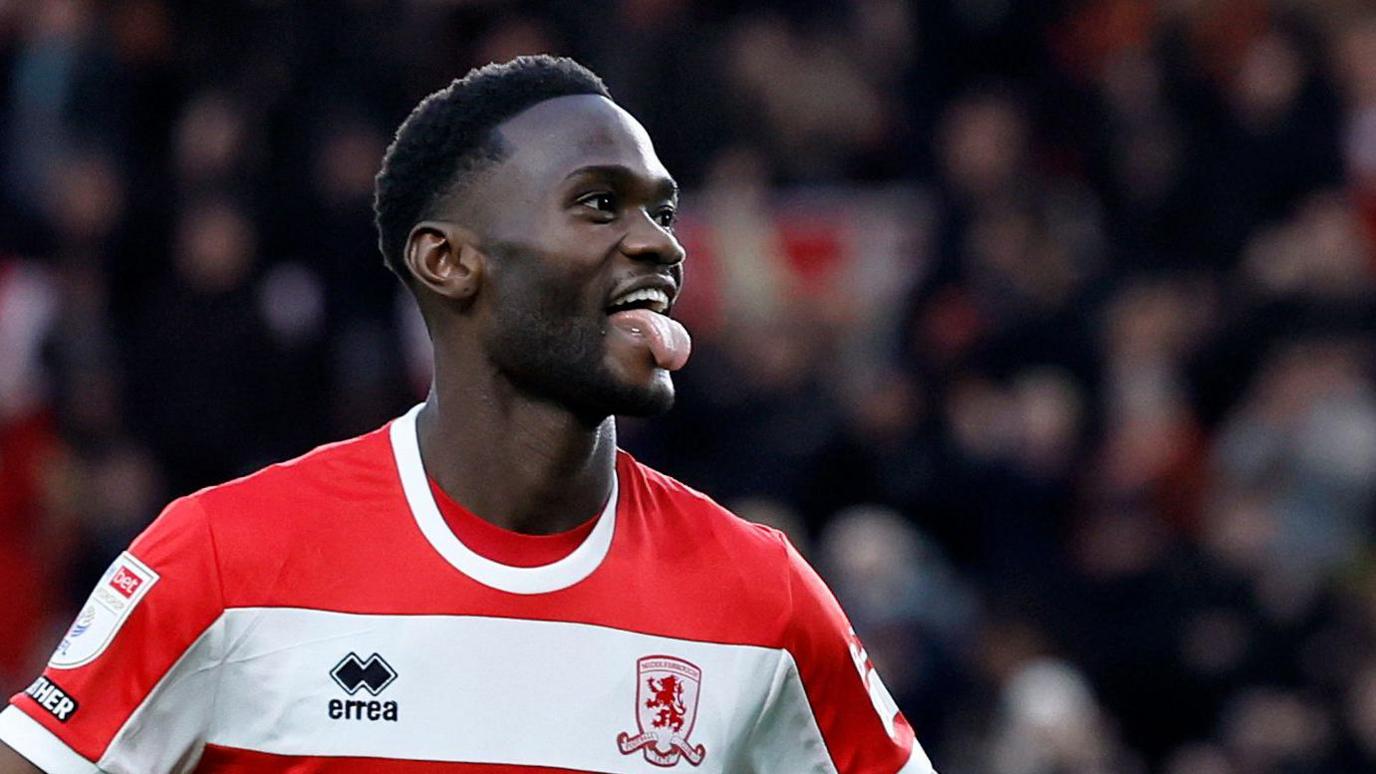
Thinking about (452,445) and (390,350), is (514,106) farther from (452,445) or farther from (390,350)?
(390,350)

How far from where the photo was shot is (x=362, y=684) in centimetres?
423

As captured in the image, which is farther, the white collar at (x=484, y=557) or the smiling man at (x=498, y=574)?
the white collar at (x=484, y=557)

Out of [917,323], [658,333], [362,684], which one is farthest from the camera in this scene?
[917,323]

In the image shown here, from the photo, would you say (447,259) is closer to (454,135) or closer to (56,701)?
(454,135)

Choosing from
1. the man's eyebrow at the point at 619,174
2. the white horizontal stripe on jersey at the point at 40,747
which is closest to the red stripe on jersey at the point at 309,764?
the white horizontal stripe on jersey at the point at 40,747

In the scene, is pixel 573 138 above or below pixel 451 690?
above

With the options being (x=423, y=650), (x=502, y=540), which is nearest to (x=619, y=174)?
(x=502, y=540)

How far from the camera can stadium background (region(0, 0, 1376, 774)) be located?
1024cm

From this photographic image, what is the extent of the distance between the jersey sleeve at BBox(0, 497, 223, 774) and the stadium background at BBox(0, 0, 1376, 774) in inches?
209

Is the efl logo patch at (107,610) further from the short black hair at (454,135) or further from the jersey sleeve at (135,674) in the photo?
the short black hair at (454,135)

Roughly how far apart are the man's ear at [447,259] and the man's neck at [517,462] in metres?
0.18

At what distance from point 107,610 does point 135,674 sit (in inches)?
4.5

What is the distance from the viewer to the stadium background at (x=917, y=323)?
10.2m

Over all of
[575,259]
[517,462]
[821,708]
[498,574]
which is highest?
[575,259]
